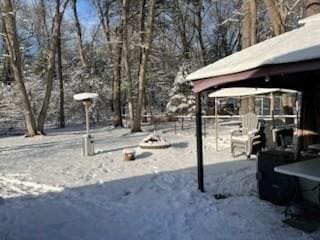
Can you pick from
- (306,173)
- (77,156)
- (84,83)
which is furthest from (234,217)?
(84,83)

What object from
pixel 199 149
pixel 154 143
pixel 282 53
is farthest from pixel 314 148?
pixel 154 143

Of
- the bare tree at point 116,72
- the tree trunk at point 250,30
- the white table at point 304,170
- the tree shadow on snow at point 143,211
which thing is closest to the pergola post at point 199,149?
the tree shadow on snow at point 143,211

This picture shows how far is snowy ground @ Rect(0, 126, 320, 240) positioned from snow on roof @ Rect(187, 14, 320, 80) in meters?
1.84

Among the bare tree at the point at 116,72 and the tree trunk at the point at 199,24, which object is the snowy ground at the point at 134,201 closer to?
the bare tree at the point at 116,72

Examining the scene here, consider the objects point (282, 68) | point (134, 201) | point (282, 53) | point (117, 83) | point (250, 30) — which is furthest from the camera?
point (117, 83)

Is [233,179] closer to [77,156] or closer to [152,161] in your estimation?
[152,161]

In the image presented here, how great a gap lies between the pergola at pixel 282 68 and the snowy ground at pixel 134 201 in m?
0.83

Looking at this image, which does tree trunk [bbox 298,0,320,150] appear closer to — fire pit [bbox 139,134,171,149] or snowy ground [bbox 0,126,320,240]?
snowy ground [bbox 0,126,320,240]

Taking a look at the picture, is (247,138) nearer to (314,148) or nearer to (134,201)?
(314,148)

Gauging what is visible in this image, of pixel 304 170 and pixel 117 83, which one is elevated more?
pixel 117 83

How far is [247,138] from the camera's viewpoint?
28.2 feet

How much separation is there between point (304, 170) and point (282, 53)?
1361 millimetres

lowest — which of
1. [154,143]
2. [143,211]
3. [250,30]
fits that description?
[143,211]

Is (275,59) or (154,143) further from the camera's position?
(154,143)
